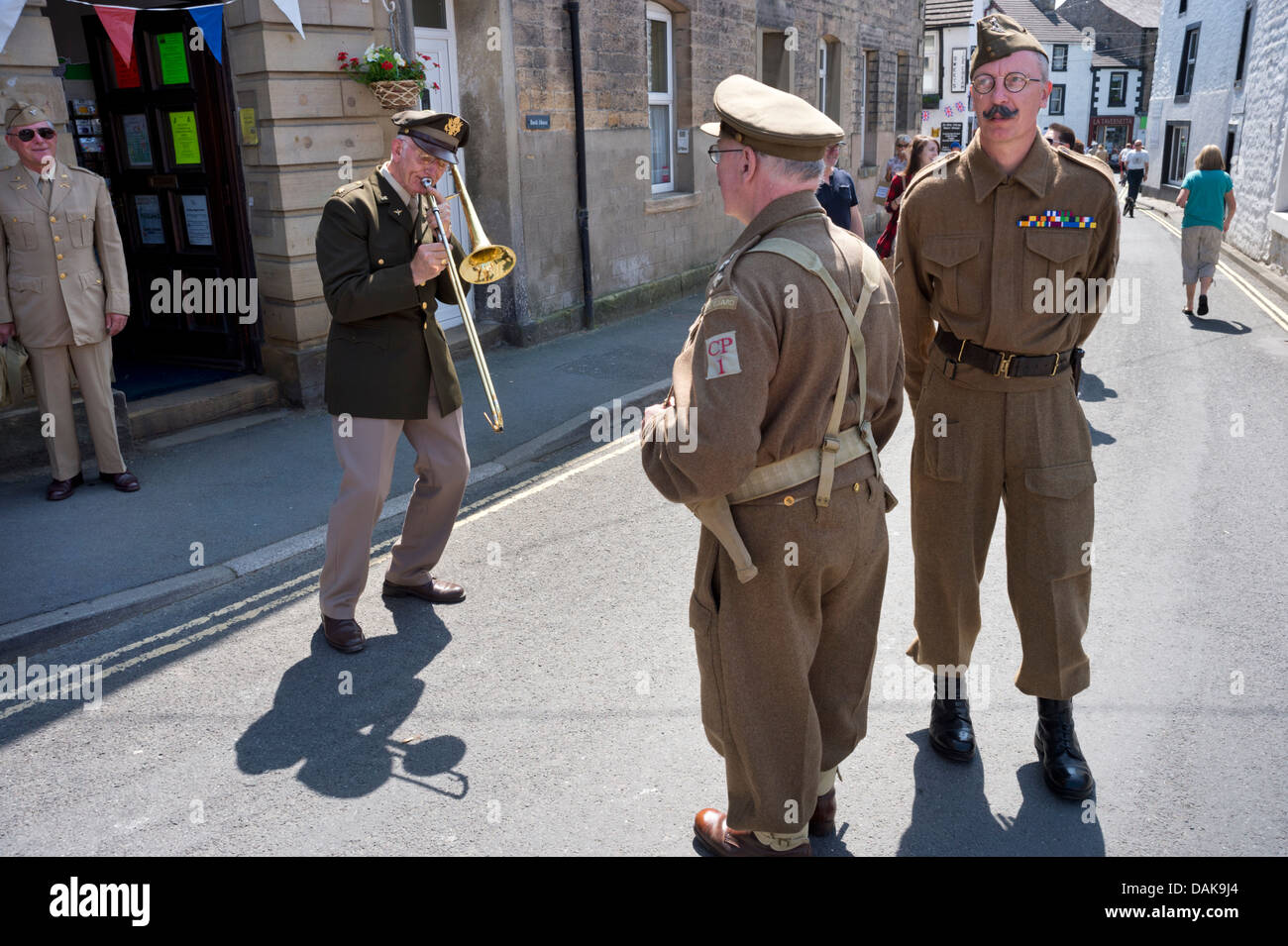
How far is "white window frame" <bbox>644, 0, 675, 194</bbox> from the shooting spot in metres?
13.3

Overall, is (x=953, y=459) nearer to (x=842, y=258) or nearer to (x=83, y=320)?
(x=842, y=258)

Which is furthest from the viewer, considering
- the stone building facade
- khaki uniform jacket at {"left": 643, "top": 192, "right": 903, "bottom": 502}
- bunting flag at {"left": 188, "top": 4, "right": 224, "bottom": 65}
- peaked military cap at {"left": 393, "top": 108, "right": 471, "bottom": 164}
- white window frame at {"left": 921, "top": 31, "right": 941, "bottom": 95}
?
white window frame at {"left": 921, "top": 31, "right": 941, "bottom": 95}

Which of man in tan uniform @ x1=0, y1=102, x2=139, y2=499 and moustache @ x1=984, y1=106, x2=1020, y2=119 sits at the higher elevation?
moustache @ x1=984, y1=106, x2=1020, y2=119

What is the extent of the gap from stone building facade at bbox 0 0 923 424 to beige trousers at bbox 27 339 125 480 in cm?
132

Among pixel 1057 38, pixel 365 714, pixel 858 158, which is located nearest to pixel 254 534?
pixel 365 714

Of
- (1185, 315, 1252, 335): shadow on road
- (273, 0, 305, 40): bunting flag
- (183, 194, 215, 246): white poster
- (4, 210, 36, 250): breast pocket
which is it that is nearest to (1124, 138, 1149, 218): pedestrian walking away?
(1185, 315, 1252, 335): shadow on road

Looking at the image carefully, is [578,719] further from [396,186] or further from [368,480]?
[396,186]

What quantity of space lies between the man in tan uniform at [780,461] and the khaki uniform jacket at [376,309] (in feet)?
6.84

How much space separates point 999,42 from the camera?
3213mm

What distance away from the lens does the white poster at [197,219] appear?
27.7ft

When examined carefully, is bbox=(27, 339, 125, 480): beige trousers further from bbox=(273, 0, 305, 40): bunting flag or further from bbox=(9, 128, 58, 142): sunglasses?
bbox=(273, 0, 305, 40): bunting flag

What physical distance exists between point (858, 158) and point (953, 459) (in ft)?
63.3

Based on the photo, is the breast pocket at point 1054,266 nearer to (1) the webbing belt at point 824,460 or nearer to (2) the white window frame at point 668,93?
(1) the webbing belt at point 824,460

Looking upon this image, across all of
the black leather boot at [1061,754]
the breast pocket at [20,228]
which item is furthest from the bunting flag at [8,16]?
the black leather boot at [1061,754]
